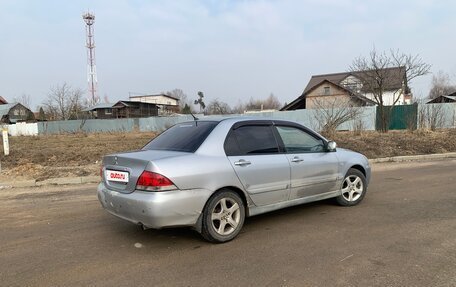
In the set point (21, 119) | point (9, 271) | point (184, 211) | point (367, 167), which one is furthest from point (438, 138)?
point (21, 119)

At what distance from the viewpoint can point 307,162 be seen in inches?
220

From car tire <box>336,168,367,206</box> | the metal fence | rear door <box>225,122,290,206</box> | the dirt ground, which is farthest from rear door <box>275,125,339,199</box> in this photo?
the metal fence

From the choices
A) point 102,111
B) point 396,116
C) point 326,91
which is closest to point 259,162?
point 396,116

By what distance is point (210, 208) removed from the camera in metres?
4.51

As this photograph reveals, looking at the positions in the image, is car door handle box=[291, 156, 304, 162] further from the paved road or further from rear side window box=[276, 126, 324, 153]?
the paved road

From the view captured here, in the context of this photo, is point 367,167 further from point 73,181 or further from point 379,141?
point 379,141

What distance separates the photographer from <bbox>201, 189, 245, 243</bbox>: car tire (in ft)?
14.9

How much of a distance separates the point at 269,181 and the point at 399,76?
84.0ft

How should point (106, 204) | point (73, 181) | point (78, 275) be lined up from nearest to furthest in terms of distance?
point (78, 275), point (106, 204), point (73, 181)

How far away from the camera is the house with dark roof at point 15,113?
76.4 metres

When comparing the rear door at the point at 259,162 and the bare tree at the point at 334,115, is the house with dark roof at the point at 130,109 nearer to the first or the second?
the bare tree at the point at 334,115

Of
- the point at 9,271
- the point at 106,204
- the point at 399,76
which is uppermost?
the point at 399,76

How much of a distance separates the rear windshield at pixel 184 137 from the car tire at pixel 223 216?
2.29 feet

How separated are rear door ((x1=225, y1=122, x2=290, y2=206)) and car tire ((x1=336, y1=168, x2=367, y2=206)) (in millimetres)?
1533
